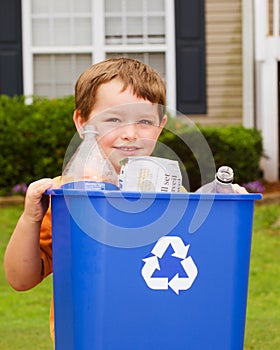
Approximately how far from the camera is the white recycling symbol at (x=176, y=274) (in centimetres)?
235

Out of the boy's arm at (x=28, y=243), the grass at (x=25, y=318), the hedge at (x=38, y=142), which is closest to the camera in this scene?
the boy's arm at (x=28, y=243)

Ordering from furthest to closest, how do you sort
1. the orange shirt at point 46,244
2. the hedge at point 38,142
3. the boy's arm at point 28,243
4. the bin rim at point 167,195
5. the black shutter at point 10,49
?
1. the black shutter at point 10,49
2. the hedge at point 38,142
3. the orange shirt at point 46,244
4. the boy's arm at point 28,243
5. the bin rim at point 167,195

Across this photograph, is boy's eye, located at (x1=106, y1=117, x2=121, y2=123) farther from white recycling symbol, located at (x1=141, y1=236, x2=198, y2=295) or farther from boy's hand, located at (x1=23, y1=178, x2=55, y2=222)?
white recycling symbol, located at (x1=141, y1=236, x2=198, y2=295)

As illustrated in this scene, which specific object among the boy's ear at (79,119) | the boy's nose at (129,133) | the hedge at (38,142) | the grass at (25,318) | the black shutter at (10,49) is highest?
the black shutter at (10,49)

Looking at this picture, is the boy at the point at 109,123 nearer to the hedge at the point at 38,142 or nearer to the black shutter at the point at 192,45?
the hedge at the point at 38,142

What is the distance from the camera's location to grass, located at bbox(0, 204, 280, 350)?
4695 millimetres

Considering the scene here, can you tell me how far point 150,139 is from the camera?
2770 millimetres

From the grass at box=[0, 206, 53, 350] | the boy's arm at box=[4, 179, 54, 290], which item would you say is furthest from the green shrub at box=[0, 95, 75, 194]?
the boy's arm at box=[4, 179, 54, 290]

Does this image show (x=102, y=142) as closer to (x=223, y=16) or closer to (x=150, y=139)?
(x=150, y=139)

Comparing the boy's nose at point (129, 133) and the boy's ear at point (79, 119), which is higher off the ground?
the boy's ear at point (79, 119)

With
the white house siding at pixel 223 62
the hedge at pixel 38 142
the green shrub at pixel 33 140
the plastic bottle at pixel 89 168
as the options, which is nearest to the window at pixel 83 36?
the white house siding at pixel 223 62

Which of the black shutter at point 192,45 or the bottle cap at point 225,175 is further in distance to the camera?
the black shutter at point 192,45

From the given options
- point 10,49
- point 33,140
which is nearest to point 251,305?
point 33,140

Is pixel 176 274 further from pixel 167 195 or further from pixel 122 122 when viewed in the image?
pixel 122 122
